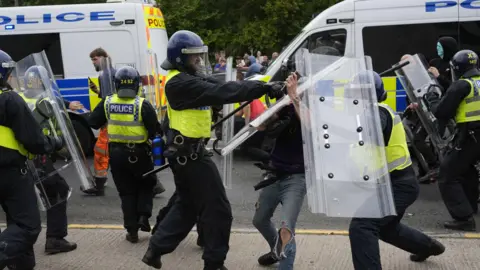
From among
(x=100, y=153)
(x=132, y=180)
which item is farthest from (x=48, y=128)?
(x=100, y=153)

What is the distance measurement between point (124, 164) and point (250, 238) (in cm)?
142

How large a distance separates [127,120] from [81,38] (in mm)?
5384

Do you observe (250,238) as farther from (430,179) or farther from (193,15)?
(193,15)

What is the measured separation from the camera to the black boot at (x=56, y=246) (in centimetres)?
615

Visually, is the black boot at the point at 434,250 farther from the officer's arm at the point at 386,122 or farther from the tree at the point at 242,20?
the tree at the point at 242,20

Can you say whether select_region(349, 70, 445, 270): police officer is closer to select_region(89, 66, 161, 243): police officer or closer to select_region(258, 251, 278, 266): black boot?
select_region(258, 251, 278, 266): black boot

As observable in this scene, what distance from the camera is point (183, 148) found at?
16.2 ft

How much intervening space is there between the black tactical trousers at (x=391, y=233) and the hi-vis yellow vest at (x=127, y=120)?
2596mm

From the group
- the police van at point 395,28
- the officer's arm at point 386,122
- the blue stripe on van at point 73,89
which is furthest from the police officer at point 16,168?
the blue stripe on van at point 73,89

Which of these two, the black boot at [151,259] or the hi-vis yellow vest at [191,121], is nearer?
the hi-vis yellow vest at [191,121]

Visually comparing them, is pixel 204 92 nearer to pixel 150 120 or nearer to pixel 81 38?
pixel 150 120

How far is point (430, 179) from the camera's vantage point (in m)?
8.98

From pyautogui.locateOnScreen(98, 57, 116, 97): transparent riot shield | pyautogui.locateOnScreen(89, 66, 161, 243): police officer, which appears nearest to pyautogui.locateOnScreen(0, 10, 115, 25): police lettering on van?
pyautogui.locateOnScreen(98, 57, 116, 97): transparent riot shield

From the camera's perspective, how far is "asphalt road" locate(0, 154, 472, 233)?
721cm
